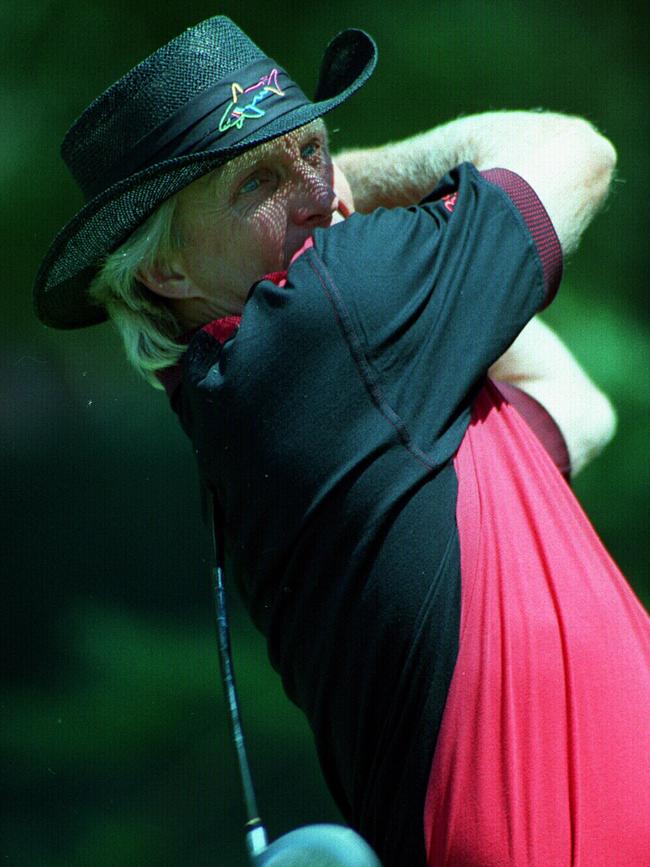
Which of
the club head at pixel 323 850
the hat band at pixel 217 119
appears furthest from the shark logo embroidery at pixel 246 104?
the club head at pixel 323 850

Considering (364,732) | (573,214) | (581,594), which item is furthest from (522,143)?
(364,732)

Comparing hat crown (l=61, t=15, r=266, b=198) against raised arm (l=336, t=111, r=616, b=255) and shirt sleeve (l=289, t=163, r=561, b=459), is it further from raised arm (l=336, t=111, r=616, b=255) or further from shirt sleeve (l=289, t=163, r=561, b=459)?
raised arm (l=336, t=111, r=616, b=255)

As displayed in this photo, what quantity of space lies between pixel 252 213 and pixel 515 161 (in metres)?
0.37

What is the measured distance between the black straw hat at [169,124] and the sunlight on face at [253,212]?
0.16 ft

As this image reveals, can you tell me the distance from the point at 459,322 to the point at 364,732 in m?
0.52

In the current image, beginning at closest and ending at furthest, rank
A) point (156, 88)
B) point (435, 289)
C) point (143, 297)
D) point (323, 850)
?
point (323, 850) → point (435, 289) → point (156, 88) → point (143, 297)

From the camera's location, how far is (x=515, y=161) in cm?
165

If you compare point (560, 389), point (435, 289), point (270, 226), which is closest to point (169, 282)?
point (270, 226)

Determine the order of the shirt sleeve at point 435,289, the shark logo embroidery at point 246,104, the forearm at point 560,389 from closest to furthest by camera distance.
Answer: the shirt sleeve at point 435,289
the shark logo embroidery at point 246,104
the forearm at point 560,389

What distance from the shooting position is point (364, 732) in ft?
4.99

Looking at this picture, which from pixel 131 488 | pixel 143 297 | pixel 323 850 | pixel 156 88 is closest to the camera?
pixel 323 850

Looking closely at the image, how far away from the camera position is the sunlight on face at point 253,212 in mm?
1577

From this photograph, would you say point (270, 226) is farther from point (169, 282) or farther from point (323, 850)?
point (323, 850)

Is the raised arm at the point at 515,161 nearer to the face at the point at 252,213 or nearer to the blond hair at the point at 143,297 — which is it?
the face at the point at 252,213
